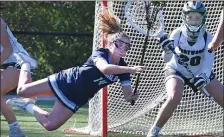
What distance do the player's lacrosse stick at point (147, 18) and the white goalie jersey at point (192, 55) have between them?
4 centimetres

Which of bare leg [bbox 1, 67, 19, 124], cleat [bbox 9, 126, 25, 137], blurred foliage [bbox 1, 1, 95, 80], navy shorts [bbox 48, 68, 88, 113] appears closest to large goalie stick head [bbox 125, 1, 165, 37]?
navy shorts [bbox 48, 68, 88, 113]

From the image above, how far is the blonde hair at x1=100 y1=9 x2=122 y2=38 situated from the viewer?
291 inches

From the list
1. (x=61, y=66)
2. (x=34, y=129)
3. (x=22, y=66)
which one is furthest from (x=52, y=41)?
(x=22, y=66)

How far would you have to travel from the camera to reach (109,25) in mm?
7441

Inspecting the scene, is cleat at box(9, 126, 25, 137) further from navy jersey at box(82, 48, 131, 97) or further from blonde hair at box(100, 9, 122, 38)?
blonde hair at box(100, 9, 122, 38)

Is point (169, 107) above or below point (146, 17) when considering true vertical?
below

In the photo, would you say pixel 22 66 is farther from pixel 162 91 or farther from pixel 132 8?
pixel 162 91

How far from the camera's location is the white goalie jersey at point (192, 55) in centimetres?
734

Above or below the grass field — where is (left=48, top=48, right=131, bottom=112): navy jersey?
above

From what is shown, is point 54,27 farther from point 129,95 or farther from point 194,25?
point 129,95

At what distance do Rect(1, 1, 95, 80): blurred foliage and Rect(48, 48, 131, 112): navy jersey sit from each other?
945 centimetres

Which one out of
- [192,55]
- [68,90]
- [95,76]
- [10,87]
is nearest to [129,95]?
[95,76]

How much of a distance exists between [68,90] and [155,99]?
2138 millimetres

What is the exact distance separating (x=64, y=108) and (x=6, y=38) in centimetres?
101
